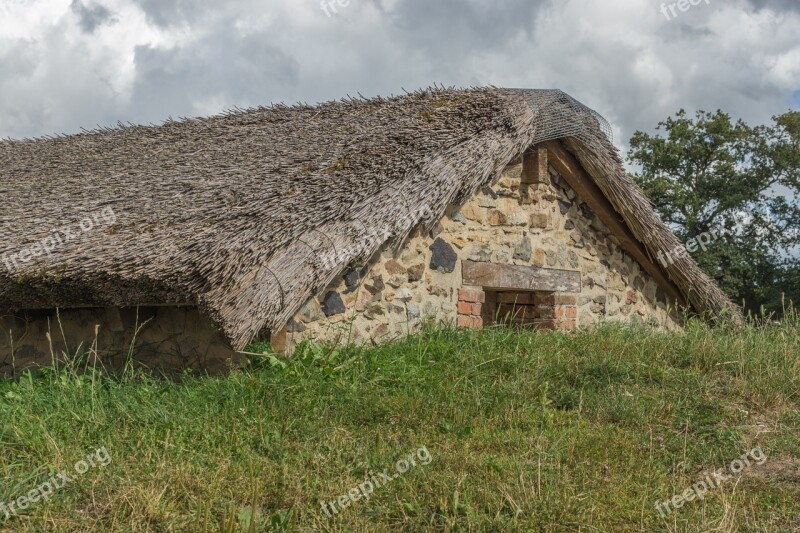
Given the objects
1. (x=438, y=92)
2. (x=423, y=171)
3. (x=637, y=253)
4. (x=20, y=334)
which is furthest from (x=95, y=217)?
(x=637, y=253)

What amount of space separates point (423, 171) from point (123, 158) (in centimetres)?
410

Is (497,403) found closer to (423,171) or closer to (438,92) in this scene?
(423,171)

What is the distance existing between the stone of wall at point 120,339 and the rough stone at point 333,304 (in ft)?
2.48

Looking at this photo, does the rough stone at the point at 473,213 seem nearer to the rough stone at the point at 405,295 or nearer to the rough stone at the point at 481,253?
the rough stone at the point at 481,253

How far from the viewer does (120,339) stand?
6816 mm

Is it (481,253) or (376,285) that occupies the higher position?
(481,253)

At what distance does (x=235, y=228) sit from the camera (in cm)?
600

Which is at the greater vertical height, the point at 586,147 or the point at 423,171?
the point at 586,147

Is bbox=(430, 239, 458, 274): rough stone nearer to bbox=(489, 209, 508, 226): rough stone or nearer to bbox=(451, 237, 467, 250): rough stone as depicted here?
bbox=(451, 237, 467, 250): rough stone

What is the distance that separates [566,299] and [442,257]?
1.66 meters

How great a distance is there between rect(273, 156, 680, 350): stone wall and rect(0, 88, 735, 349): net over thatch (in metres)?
0.27

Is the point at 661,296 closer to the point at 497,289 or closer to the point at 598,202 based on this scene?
the point at 598,202

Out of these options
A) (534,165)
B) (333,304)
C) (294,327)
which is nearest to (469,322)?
(333,304)

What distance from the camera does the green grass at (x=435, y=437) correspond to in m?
3.96
